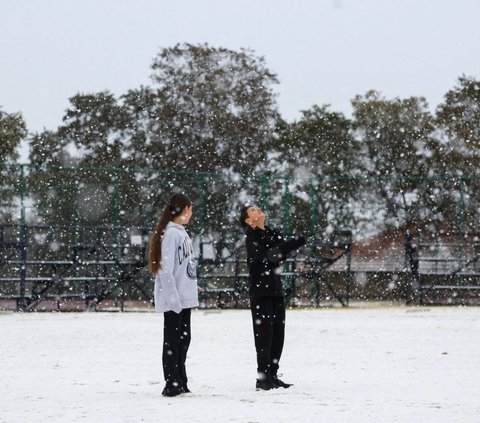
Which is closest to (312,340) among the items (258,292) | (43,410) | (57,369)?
(57,369)

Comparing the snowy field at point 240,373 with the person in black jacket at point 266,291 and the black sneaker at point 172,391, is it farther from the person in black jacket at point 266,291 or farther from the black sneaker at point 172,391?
the person in black jacket at point 266,291

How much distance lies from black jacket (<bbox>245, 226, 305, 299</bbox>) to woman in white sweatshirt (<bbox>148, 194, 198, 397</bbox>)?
57cm

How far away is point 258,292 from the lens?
9.49 meters

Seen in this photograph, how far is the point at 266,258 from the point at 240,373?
169 cm

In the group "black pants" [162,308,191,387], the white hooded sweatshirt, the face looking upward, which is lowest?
"black pants" [162,308,191,387]

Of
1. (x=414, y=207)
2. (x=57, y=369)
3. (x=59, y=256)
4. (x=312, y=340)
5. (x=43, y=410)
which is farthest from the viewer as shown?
(x=414, y=207)

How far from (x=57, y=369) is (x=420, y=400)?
3991 mm

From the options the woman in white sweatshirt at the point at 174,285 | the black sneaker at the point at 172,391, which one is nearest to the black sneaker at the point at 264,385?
the woman in white sweatshirt at the point at 174,285

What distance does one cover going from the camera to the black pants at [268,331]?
9398 mm

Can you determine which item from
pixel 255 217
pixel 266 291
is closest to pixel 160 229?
pixel 255 217

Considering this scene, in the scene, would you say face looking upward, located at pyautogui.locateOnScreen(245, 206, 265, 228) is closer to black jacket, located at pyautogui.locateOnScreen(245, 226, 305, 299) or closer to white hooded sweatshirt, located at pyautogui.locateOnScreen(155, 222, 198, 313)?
black jacket, located at pyautogui.locateOnScreen(245, 226, 305, 299)

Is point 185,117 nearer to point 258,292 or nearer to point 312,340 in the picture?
point 312,340

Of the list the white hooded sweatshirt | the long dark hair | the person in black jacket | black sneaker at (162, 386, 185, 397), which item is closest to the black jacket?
the person in black jacket

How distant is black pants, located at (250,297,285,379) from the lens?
9.40m
